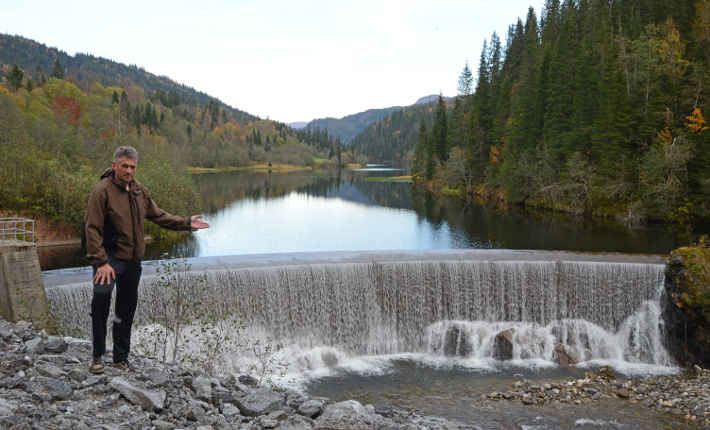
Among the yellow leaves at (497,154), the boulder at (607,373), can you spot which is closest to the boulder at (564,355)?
the boulder at (607,373)

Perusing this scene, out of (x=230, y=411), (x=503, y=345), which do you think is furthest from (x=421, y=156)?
(x=230, y=411)

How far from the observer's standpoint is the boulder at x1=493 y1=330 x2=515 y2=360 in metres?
13.7

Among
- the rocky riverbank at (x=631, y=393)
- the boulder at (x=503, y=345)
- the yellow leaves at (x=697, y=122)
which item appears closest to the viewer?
the rocky riverbank at (x=631, y=393)

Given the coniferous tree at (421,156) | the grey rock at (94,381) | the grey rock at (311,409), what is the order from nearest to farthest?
the grey rock at (94,381), the grey rock at (311,409), the coniferous tree at (421,156)

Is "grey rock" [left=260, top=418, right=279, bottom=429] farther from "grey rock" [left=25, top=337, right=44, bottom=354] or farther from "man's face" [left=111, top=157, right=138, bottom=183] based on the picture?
"man's face" [left=111, top=157, right=138, bottom=183]

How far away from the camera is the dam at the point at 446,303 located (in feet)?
45.0

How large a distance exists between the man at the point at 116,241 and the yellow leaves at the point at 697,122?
110 feet

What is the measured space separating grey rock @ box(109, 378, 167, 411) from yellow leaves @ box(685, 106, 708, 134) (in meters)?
34.0

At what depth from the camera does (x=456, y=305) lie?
15070 millimetres

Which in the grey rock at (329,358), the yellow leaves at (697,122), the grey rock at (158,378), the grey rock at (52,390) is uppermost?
the yellow leaves at (697,122)

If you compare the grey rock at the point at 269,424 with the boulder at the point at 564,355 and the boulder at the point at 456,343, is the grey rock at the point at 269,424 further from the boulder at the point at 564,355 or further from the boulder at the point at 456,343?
the boulder at the point at 564,355

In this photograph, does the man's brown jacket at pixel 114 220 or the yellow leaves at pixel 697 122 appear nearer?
the man's brown jacket at pixel 114 220

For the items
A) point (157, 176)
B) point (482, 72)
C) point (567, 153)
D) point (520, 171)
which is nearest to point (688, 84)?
point (567, 153)

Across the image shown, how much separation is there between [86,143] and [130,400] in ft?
139
